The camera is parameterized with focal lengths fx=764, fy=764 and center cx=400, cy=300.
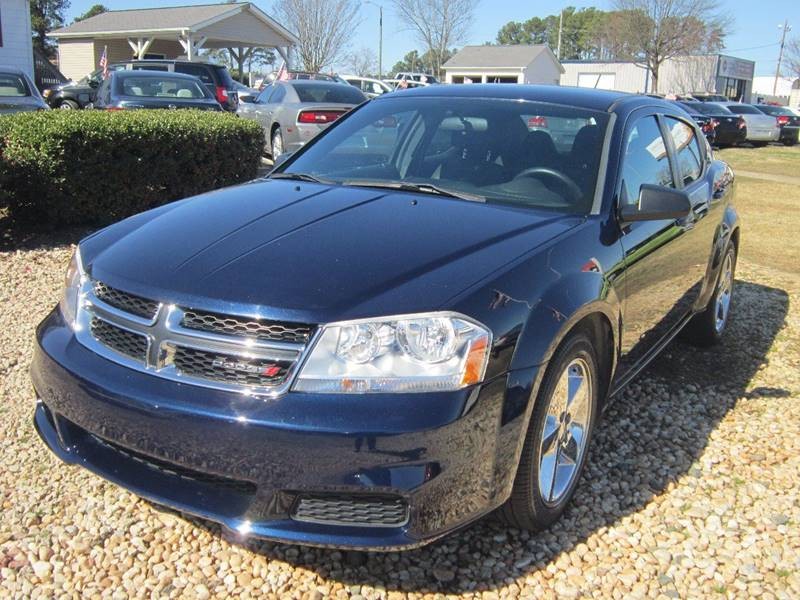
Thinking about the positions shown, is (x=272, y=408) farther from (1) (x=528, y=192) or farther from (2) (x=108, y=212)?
(2) (x=108, y=212)

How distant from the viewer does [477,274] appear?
2500mm

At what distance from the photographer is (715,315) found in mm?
5176

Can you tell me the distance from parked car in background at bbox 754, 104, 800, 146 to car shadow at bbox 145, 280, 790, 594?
2877cm

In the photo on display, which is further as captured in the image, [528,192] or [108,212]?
[108,212]

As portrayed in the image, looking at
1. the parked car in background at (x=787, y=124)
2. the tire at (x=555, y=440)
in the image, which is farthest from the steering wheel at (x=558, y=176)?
the parked car in background at (x=787, y=124)

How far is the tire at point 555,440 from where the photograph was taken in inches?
103

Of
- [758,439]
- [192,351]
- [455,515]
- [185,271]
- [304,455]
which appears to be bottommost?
[758,439]

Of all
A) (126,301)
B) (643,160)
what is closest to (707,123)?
(643,160)

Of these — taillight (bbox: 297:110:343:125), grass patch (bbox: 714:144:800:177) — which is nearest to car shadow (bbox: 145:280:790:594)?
taillight (bbox: 297:110:343:125)

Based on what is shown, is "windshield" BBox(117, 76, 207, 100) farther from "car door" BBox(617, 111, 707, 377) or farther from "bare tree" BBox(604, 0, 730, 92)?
"bare tree" BBox(604, 0, 730, 92)

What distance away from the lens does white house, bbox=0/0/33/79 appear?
886 inches

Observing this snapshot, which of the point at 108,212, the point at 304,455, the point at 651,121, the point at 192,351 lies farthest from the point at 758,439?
the point at 108,212

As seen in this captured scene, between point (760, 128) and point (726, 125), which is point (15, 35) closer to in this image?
point (726, 125)

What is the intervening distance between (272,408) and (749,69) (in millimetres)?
72788
